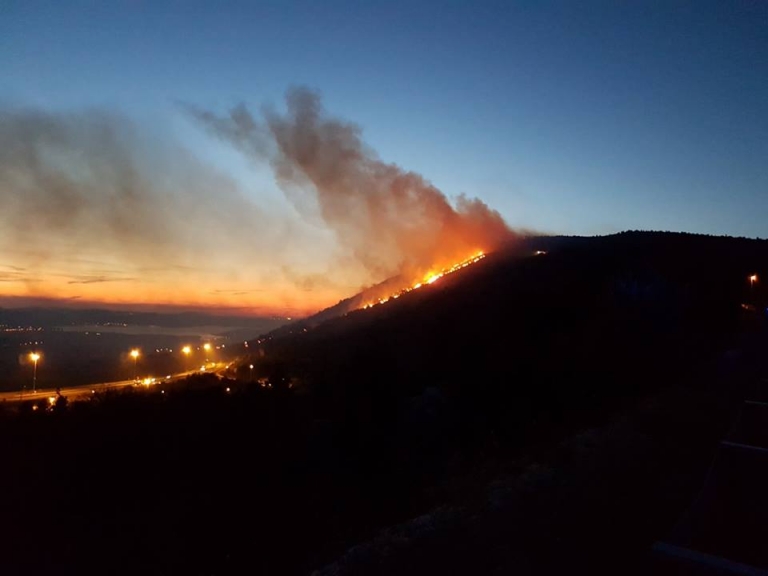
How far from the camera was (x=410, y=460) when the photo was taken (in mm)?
14750

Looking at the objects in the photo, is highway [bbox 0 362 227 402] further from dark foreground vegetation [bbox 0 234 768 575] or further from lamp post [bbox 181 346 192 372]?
lamp post [bbox 181 346 192 372]

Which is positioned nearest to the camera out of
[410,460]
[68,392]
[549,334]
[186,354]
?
[410,460]

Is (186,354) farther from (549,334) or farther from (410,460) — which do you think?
(410,460)

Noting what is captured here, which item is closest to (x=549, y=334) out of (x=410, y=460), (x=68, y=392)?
(x=410, y=460)

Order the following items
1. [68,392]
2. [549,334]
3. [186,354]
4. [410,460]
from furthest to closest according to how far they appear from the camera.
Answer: [186,354] → [68,392] → [549,334] → [410,460]

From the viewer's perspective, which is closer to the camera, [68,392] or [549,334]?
[549,334]

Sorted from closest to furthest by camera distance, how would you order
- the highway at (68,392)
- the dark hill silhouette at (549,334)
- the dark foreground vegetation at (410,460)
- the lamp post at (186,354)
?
the dark foreground vegetation at (410,460) → the dark hill silhouette at (549,334) → the highway at (68,392) → the lamp post at (186,354)

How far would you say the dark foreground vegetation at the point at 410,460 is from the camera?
24.2 ft

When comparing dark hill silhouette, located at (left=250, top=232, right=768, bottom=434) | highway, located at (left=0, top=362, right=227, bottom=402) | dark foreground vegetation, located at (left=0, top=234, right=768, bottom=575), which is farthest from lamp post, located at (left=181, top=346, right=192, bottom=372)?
dark foreground vegetation, located at (left=0, top=234, right=768, bottom=575)

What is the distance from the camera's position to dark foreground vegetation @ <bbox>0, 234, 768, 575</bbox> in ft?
24.2

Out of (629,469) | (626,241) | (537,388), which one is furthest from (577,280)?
(629,469)

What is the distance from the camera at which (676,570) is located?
4.21 m

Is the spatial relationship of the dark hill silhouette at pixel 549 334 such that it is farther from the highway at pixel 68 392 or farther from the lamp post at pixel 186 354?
the lamp post at pixel 186 354

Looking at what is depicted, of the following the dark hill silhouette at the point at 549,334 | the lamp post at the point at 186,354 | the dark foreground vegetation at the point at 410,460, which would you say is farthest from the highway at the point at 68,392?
the lamp post at the point at 186,354
